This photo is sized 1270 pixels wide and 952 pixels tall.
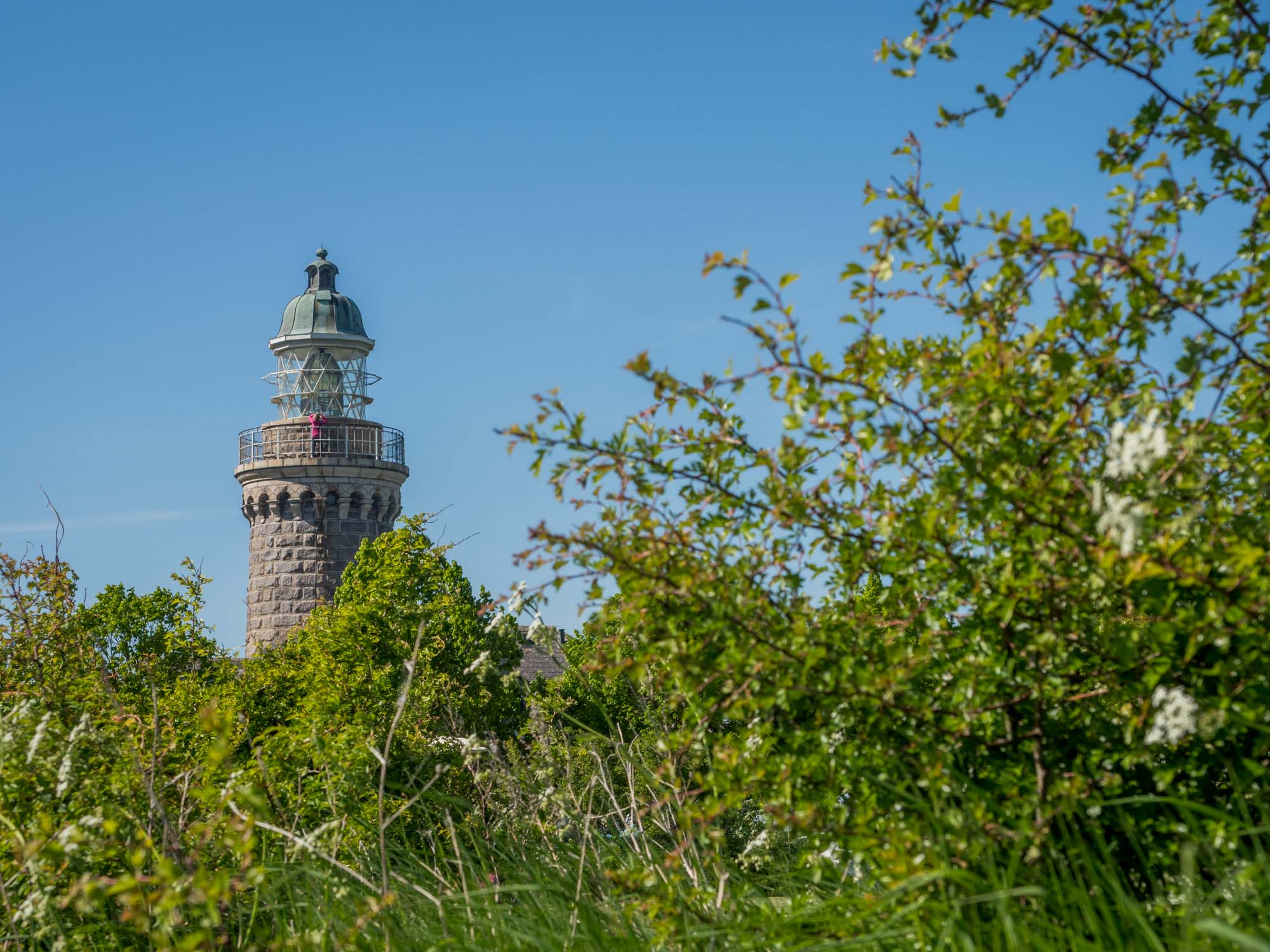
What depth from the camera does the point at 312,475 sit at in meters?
38.1

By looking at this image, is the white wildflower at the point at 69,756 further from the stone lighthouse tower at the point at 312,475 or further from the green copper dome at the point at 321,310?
the green copper dome at the point at 321,310

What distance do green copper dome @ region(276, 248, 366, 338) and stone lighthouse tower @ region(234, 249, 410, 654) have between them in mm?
49

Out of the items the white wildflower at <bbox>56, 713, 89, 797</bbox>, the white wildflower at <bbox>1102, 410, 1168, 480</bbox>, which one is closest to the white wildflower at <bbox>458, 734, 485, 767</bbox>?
the white wildflower at <bbox>56, 713, 89, 797</bbox>

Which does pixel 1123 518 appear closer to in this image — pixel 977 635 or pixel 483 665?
pixel 977 635

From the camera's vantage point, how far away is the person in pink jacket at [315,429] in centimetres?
3909

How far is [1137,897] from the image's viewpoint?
4.17 m

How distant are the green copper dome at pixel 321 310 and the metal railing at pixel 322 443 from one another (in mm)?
3965

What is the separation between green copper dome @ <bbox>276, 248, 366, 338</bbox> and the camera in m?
42.6

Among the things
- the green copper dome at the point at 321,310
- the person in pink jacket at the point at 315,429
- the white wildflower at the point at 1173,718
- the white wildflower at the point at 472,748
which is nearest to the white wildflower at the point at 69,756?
the white wildflower at the point at 472,748

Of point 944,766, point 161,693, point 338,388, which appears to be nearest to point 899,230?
point 944,766

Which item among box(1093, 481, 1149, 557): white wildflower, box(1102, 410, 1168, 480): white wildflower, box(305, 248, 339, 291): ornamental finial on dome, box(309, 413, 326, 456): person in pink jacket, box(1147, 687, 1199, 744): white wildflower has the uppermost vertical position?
box(305, 248, 339, 291): ornamental finial on dome

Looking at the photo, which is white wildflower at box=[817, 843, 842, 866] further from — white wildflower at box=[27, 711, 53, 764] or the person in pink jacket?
the person in pink jacket

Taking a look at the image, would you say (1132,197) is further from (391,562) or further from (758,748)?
(391,562)

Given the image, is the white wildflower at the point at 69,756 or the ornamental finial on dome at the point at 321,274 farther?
the ornamental finial on dome at the point at 321,274
